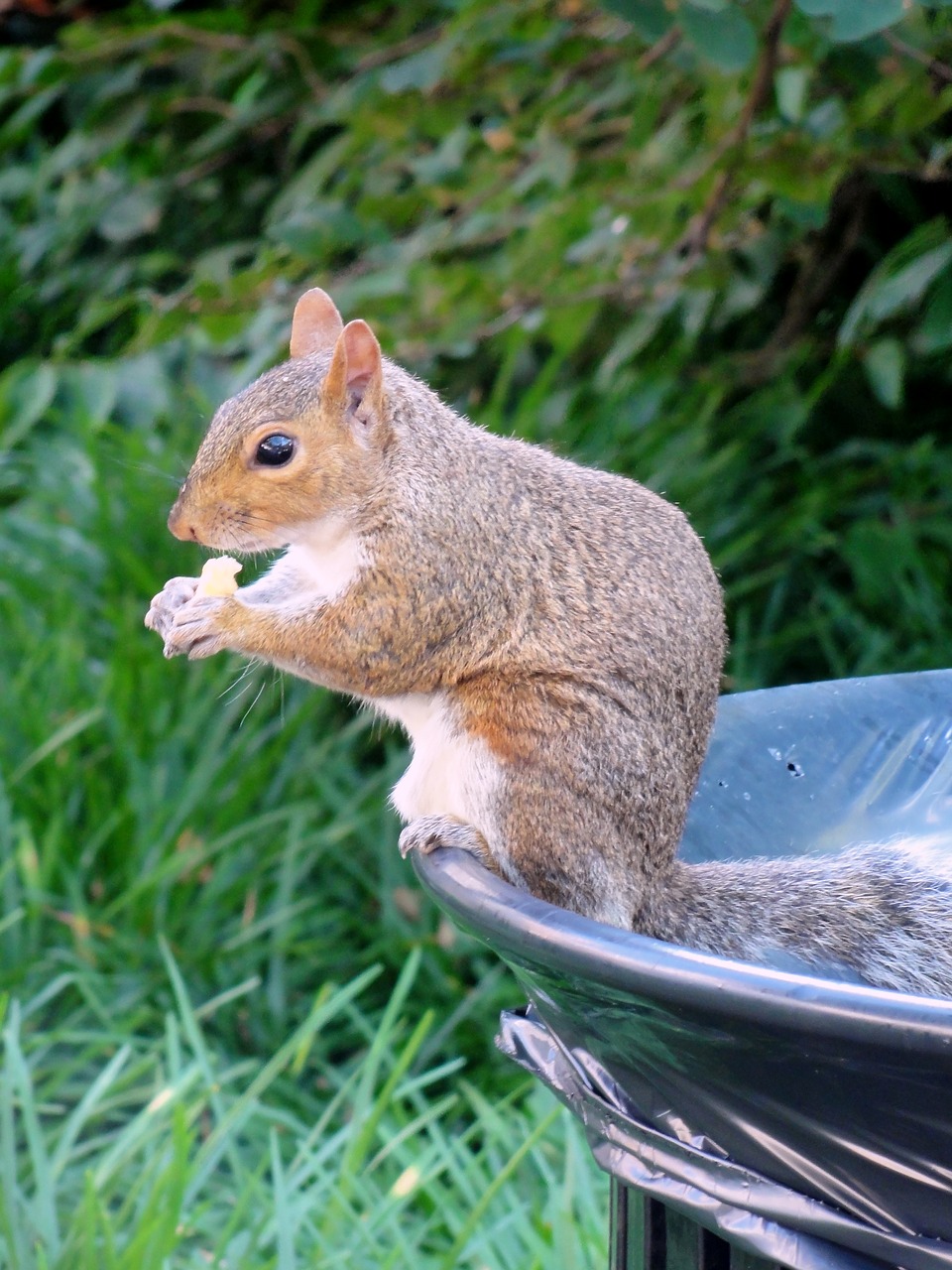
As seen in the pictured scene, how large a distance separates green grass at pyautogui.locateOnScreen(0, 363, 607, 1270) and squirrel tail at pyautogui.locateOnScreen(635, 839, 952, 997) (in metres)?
0.46

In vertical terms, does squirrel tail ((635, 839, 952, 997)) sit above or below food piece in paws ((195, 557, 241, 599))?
below

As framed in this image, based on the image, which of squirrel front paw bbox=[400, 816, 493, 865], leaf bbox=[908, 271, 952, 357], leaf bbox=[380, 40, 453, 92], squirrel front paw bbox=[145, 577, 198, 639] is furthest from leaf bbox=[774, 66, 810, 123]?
squirrel front paw bbox=[400, 816, 493, 865]

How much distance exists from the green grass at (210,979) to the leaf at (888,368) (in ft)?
2.82

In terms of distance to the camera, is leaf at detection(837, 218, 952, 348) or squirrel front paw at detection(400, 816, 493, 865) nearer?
squirrel front paw at detection(400, 816, 493, 865)

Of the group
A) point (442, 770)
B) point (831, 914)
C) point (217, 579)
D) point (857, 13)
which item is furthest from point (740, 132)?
point (831, 914)

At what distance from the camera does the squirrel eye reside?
1289 mm

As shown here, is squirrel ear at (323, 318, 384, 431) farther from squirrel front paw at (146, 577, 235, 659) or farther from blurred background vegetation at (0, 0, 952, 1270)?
blurred background vegetation at (0, 0, 952, 1270)

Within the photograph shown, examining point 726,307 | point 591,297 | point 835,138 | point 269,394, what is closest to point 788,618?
point 726,307

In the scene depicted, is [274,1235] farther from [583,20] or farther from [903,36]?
[583,20]

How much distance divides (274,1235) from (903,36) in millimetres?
1498

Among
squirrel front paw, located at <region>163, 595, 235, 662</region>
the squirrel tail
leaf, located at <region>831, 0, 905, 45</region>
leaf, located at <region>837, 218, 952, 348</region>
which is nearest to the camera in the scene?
the squirrel tail

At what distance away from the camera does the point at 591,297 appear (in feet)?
7.46

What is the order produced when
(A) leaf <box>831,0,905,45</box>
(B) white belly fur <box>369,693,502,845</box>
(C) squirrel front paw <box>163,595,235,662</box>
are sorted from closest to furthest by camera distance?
(B) white belly fur <box>369,693,502,845</box>, (C) squirrel front paw <box>163,595,235,662</box>, (A) leaf <box>831,0,905,45</box>

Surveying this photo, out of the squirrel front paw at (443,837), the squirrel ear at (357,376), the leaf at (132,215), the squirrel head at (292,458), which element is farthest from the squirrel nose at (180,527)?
the leaf at (132,215)
